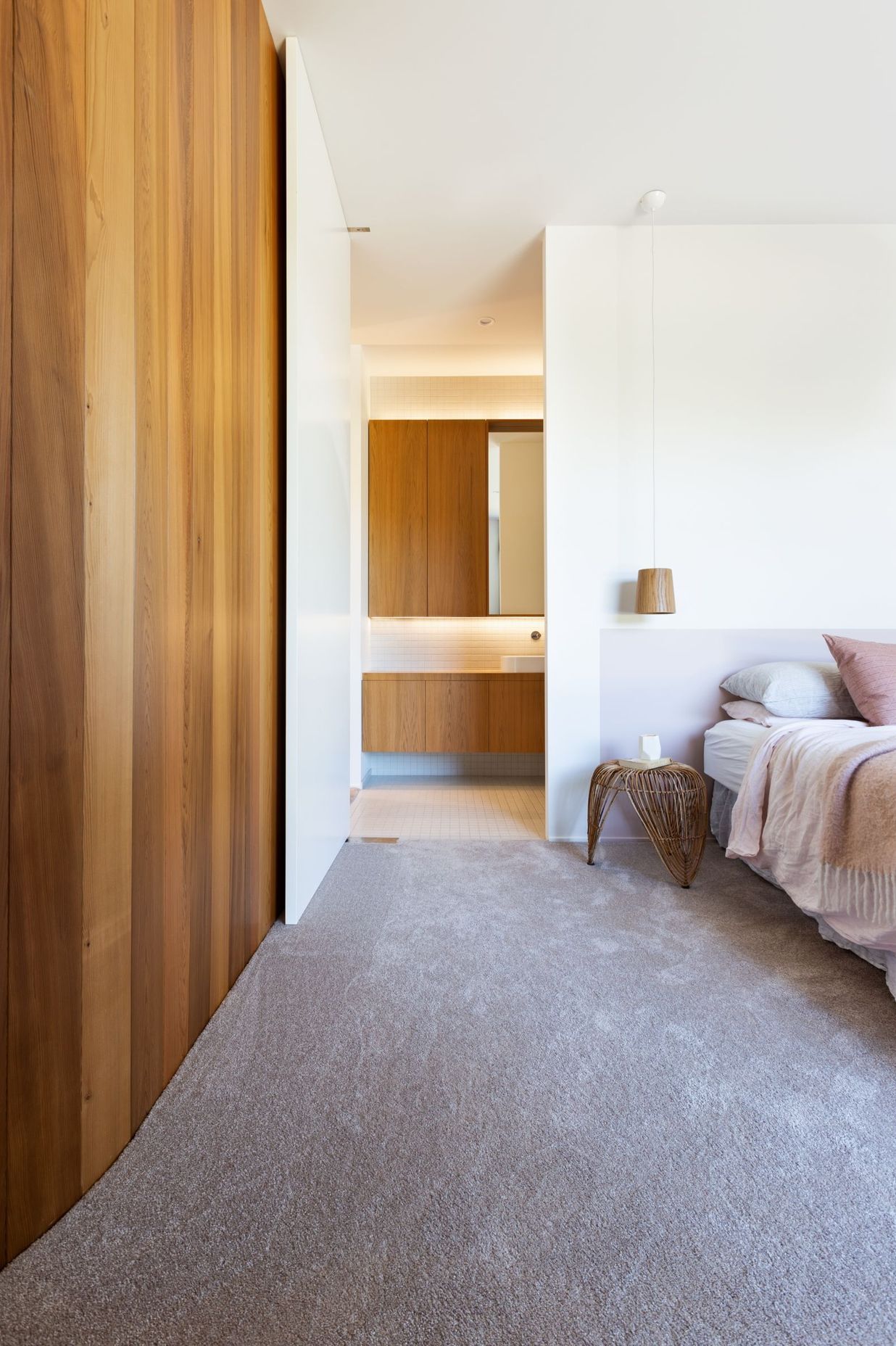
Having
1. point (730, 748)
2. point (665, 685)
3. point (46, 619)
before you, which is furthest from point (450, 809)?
point (46, 619)

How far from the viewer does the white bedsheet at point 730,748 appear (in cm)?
255

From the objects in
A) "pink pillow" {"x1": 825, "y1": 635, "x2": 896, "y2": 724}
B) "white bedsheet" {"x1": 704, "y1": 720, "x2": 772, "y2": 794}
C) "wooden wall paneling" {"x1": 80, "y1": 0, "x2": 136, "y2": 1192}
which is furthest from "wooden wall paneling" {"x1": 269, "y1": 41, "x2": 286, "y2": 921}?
"pink pillow" {"x1": 825, "y1": 635, "x2": 896, "y2": 724}

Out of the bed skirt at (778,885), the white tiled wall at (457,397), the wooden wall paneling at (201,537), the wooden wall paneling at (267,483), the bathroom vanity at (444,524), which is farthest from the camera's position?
the white tiled wall at (457,397)

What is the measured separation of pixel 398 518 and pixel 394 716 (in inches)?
55.7

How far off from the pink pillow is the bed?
0.11 metres

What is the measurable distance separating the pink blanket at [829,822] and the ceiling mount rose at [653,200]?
233 centimetres

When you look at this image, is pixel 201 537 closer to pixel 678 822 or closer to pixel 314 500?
pixel 314 500

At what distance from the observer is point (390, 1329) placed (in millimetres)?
817

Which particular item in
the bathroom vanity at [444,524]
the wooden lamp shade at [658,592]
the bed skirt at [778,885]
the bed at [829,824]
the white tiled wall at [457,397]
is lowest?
the bed skirt at [778,885]

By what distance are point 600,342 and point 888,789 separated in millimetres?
2382

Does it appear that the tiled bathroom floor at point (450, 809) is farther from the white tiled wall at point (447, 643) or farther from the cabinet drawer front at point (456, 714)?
the white tiled wall at point (447, 643)

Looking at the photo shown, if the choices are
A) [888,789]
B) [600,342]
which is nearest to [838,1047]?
[888,789]

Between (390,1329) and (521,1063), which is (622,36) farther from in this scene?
(390,1329)

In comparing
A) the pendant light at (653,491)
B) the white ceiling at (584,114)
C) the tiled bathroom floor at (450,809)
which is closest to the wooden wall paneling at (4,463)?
the white ceiling at (584,114)
